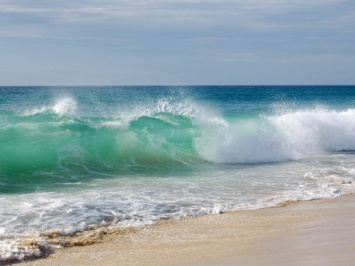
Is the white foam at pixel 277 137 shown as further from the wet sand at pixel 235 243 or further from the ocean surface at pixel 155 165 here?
the wet sand at pixel 235 243

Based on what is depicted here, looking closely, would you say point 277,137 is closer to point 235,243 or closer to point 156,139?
point 156,139

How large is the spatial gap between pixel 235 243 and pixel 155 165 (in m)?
7.85

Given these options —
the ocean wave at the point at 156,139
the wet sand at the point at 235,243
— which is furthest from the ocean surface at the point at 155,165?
the wet sand at the point at 235,243

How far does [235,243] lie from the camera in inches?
270

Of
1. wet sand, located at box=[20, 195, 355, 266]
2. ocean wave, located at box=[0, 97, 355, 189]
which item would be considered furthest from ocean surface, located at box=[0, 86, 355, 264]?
wet sand, located at box=[20, 195, 355, 266]

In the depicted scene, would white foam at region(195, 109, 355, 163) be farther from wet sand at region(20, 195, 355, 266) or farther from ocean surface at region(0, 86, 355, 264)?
wet sand at region(20, 195, 355, 266)

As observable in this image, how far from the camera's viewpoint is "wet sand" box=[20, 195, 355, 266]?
6.16m

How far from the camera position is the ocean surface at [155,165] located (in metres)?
8.36

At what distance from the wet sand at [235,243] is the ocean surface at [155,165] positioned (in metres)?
0.47

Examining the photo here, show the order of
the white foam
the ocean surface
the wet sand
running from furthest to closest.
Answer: the white foam
the ocean surface
the wet sand

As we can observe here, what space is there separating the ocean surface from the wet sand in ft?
1.55

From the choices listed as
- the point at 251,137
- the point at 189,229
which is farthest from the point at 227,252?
the point at 251,137

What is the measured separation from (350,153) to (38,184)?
35.3ft

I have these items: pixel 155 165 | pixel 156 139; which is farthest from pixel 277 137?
pixel 155 165
